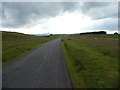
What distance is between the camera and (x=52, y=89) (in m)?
5.14

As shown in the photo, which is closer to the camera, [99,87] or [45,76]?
[99,87]

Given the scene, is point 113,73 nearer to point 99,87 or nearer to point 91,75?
point 91,75

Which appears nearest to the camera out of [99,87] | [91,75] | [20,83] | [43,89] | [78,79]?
[43,89]

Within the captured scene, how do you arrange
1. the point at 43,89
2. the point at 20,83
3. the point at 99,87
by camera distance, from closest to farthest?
1. the point at 43,89
2. the point at 99,87
3. the point at 20,83

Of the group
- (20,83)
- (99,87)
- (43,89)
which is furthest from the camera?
(20,83)

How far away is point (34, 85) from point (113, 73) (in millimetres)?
6108

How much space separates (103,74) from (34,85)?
522 cm

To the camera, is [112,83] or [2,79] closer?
[112,83]

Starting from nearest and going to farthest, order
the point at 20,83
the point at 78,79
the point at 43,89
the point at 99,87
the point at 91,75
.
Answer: the point at 43,89
the point at 99,87
the point at 20,83
the point at 78,79
the point at 91,75

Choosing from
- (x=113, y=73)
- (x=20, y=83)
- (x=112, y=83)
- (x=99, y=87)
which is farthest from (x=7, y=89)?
(x=113, y=73)

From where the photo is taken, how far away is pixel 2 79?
642 centimetres

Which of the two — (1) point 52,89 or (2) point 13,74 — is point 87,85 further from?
(2) point 13,74

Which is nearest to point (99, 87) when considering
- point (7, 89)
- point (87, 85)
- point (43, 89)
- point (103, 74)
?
point (87, 85)

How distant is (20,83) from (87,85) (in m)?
4.19
